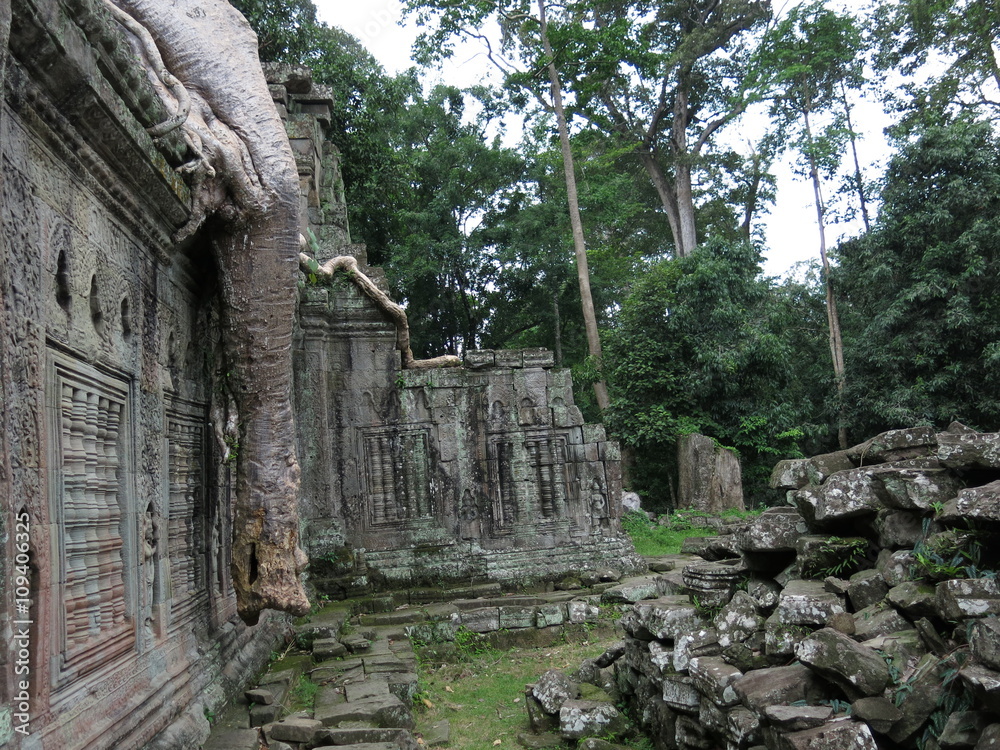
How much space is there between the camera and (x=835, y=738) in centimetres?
285

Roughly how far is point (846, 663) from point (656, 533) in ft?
26.8

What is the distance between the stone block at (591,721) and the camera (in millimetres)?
4457

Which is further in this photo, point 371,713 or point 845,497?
point 371,713

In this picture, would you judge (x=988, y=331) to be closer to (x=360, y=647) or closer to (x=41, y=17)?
(x=360, y=647)

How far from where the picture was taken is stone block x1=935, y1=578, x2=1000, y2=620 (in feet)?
9.55

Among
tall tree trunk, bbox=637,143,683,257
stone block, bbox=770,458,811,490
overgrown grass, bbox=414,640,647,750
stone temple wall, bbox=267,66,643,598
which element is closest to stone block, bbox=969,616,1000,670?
stone block, bbox=770,458,811,490

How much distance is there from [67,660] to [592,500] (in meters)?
6.39

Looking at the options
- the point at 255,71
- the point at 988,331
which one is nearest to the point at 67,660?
the point at 255,71

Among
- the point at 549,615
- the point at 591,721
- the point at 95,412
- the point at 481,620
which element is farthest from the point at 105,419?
the point at 549,615

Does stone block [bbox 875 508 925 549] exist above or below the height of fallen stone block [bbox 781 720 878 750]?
above

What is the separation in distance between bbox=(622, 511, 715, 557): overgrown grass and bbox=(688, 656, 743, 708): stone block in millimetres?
5964

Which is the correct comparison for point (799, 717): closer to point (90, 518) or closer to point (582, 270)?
point (90, 518)

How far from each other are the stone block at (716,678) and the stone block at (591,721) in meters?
0.74

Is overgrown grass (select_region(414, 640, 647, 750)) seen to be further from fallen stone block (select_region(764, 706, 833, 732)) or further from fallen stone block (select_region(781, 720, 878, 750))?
fallen stone block (select_region(781, 720, 878, 750))
